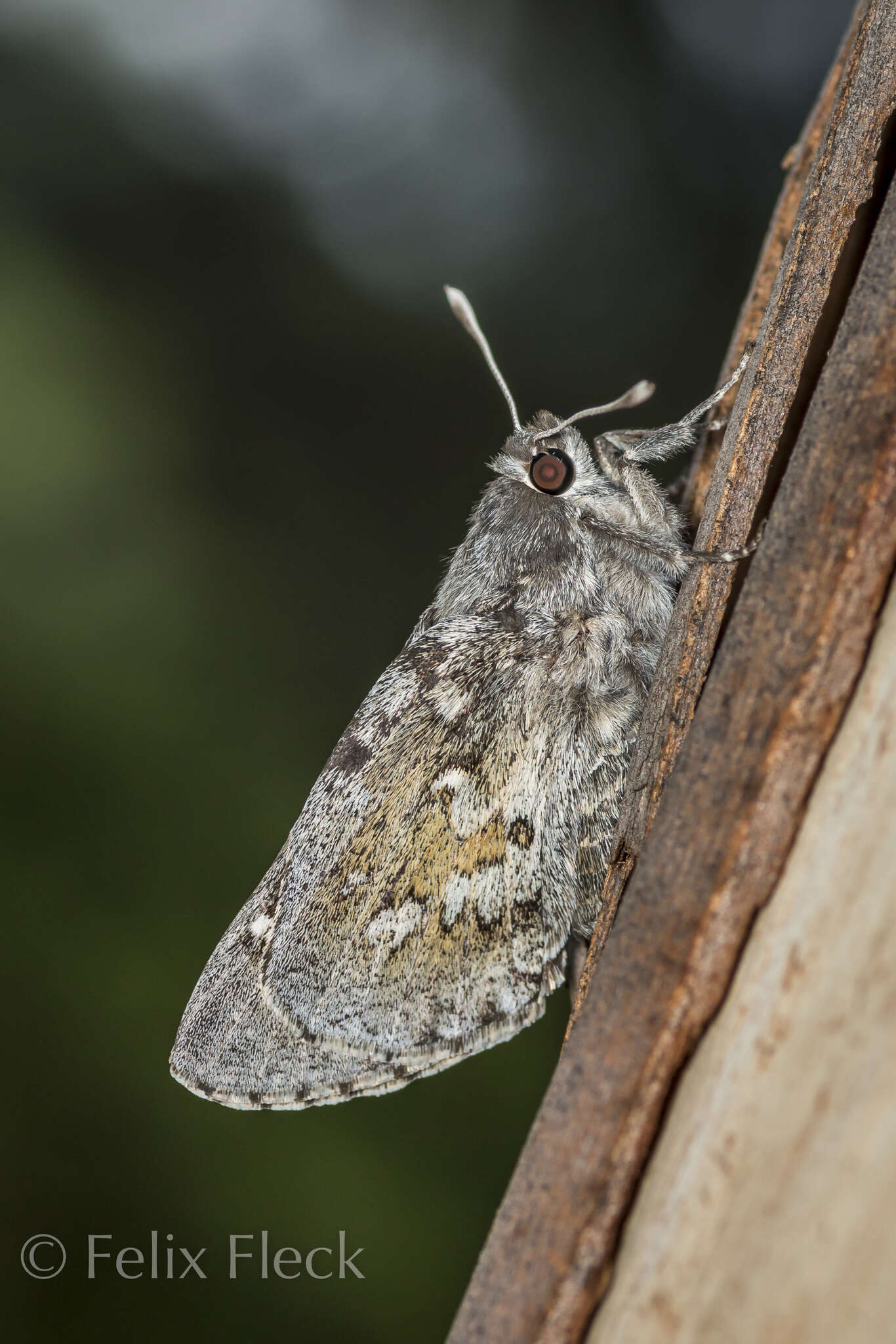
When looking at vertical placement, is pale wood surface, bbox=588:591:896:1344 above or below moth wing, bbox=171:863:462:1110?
above

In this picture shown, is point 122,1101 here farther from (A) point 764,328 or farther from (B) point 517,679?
(A) point 764,328

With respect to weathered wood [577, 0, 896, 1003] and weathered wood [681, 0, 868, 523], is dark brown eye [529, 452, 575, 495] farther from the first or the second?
weathered wood [577, 0, 896, 1003]

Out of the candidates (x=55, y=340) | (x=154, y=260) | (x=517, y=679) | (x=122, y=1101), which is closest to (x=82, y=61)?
(x=154, y=260)

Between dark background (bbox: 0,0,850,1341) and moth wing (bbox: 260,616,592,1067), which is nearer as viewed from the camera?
moth wing (bbox: 260,616,592,1067)

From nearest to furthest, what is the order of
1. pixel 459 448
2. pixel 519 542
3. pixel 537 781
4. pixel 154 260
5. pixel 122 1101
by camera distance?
1. pixel 537 781
2. pixel 519 542
3. pixel 122 1101
4. pixel 154 260
5. pixel 459 448

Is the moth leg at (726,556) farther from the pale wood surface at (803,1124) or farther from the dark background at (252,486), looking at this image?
the dark background at (252,486)

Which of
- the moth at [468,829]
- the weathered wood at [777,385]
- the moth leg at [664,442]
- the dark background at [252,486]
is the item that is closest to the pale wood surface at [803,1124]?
the weathered wood at [777,385]

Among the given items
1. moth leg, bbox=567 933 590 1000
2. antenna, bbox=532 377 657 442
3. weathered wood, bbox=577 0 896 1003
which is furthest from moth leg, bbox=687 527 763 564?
moth leg, bbox=567 933 590 1000
